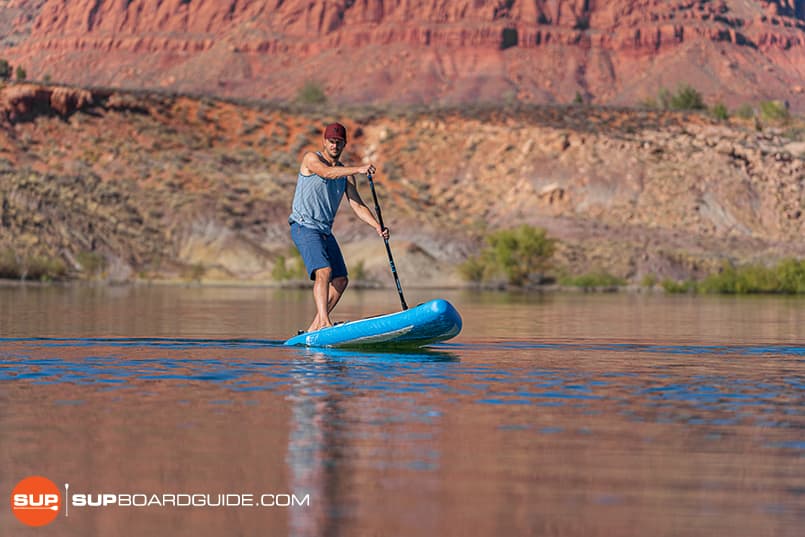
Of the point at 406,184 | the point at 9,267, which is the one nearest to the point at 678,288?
the point at 406,184

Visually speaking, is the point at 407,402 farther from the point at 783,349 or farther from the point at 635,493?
the point at 783,349

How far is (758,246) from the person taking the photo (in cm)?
7631

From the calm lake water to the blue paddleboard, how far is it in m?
0.33

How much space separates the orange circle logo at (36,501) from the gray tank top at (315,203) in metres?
9.88

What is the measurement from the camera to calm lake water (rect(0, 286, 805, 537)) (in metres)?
6.46

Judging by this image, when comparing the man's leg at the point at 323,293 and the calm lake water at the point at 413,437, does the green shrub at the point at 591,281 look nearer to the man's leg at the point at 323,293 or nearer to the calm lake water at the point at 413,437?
the calm lake water at the point at 413,437

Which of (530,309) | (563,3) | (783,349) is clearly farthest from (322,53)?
(783,349)

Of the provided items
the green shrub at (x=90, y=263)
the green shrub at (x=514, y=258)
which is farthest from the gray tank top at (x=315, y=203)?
the green shrub at (x=90, y=263)

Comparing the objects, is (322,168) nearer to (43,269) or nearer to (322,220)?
(322,220)

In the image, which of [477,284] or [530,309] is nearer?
[530,309]

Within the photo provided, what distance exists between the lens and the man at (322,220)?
1658 cm

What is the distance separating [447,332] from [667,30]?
559 ft

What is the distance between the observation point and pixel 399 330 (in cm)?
1591

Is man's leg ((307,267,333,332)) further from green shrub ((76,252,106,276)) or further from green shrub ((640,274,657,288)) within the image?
green shrub ((76,252,106,276))
